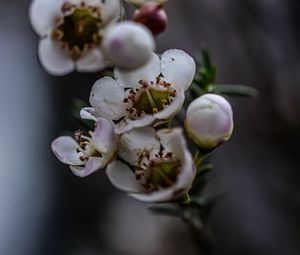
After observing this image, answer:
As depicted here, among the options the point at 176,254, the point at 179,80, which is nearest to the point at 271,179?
the point at 176,254

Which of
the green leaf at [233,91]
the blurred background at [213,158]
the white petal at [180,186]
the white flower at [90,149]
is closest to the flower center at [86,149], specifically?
the white flower at [90,149]

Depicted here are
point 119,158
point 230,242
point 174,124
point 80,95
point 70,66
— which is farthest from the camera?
point 80,95

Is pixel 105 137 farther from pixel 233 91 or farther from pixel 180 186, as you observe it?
pixel 233 91

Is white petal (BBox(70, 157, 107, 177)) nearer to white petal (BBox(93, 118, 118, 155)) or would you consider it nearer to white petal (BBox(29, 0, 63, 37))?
white petal (BBox(93, 118, 118, 155))

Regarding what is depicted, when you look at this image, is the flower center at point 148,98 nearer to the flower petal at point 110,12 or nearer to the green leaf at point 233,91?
the flower petal at point 110,12

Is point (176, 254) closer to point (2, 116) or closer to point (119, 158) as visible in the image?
point (2, 116)

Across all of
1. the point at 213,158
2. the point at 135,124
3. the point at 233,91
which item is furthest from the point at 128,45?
the point at 213,158

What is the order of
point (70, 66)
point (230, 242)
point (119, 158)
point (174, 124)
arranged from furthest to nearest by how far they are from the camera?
1. point (230, 242)
2. point (174, 124)
3. point (119, 158)
4. point (70, 66)
